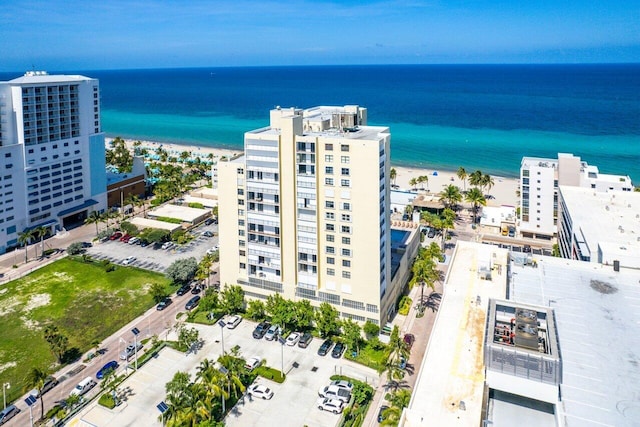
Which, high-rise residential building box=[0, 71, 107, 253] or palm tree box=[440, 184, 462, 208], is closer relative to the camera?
high-rise residential building box=[0, 71, 107, 253]

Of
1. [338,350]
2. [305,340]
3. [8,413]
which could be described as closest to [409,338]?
[338,350]

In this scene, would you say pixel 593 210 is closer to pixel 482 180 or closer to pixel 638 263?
pixel 638 263

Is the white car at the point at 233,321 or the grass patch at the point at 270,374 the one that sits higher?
the white car at the point at 233,321

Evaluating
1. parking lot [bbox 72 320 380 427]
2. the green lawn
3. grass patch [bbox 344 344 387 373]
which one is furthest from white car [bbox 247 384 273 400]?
the green lawn

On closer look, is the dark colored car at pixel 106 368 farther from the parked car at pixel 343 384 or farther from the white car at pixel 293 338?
the parked car at pixel 343 384

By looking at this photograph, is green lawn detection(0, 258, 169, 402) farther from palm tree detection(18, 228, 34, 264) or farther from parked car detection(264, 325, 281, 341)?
parked car detection(264, 325, 281, 341)

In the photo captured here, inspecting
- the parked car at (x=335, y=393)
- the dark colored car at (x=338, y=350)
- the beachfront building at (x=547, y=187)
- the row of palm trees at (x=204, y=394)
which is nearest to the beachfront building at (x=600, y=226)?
the beachfront building at (x=547, y=187)
